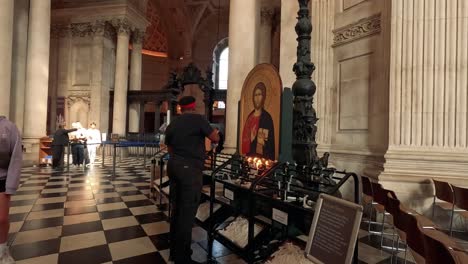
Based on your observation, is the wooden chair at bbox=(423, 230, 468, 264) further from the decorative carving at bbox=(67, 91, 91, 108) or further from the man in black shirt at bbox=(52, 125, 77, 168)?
the decorative carving at bbox=(67, 91, 91, 108)

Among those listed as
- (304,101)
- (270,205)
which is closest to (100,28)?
(304,101)

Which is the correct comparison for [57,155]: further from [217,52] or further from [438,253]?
[217,52]

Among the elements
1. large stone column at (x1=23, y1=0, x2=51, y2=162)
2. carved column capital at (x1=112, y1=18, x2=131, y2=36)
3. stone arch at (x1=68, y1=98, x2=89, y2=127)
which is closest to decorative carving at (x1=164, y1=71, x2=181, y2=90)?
carved column capital at (x1=112, y1=18, x2=131, y2=36)

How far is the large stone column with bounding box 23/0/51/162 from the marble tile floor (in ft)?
17.7

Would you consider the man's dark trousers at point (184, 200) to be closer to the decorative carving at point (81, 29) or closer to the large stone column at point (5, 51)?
the large stone column at point (5, 51)

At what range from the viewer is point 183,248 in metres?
2.85

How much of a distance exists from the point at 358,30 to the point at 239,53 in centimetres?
302

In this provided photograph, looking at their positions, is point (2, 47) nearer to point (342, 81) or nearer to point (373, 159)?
point (342, 81)

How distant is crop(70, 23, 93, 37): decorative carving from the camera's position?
56.5 feet

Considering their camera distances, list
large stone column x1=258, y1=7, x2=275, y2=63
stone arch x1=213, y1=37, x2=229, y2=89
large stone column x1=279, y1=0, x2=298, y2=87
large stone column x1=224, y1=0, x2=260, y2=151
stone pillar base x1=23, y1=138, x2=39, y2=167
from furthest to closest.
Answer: stone arch x1=213, y1=37, x2=229, y2=89
large stone column x1=258, y1=7, x2=275, y2=63
stone pillar base x1=23, y1=138, x2=39, y2=167
large stone column x1=224, y1=0, x2=260, y2=151
large stone column x1=279, y1=0, x2=298, y2=87

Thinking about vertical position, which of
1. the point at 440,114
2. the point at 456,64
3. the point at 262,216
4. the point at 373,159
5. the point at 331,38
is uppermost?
the point at 331,38

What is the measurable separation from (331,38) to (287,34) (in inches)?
45.9

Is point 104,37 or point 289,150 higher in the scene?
point 104,37

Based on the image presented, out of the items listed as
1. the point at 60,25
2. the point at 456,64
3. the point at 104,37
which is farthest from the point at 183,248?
the point at 60,25
